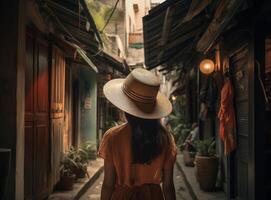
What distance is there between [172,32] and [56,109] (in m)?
3.27

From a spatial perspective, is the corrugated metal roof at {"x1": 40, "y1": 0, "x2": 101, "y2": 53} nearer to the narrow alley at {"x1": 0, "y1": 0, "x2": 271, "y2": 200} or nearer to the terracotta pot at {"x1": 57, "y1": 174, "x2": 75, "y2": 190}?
the narrow alley at {"x1": 0, "y1": 0, "x2": 271, "y2": 200}

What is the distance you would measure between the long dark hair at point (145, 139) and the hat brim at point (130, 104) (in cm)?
8

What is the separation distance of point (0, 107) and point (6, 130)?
11.8 inches

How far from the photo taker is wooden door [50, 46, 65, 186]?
921cm

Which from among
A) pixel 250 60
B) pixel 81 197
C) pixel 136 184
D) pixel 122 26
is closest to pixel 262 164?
pixel 250 60

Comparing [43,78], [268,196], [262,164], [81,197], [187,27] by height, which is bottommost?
[81,197]

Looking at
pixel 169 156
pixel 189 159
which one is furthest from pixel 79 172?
pixel 169 156

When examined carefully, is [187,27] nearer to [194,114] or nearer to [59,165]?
[59,165]

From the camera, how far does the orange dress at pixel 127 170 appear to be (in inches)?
134

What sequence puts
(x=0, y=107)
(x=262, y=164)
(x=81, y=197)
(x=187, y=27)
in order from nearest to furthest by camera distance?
1. (x=0, y=107)
2. (x=262, y=164)
3. (x=187, y=27)
4. (x=81, y=197)

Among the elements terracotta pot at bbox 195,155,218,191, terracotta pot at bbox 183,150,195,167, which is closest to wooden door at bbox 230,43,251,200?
terracotta pot at bbox 195,155,218,191

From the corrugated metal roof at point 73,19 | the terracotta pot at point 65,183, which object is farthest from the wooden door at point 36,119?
the terracotta pot at point 65,183

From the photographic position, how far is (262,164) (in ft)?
21.1

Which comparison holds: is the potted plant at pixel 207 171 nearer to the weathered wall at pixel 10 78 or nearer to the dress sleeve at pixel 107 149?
the weathered wall at pixel 10 78
